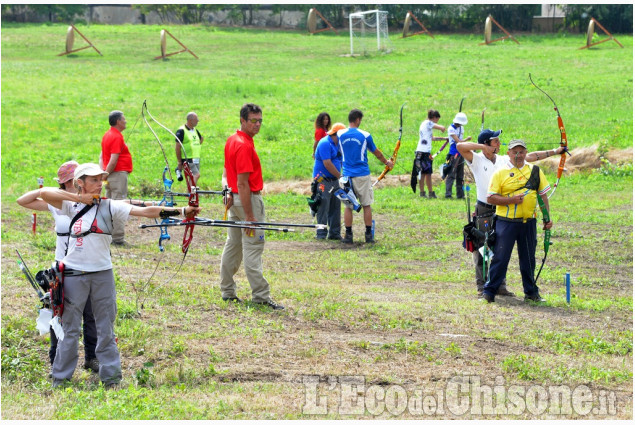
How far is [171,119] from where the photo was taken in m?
27.3

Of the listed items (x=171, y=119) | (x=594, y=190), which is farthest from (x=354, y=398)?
(x=171, y=119)

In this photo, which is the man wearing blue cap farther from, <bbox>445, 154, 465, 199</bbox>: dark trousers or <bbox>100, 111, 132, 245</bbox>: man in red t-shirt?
<bbox>445, 154, 465, 199</bbox>: dark trousers

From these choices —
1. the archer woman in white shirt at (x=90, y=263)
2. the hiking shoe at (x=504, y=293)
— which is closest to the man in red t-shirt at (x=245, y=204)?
the archer woman in white shirt at (x=90, y=263)

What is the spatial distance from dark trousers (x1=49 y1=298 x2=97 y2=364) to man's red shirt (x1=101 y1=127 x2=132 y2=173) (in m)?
5.36

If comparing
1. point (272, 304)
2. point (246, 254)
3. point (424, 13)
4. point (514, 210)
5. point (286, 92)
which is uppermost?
point (424, 13)

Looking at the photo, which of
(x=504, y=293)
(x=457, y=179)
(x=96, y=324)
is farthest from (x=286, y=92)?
(x=96, y=324)

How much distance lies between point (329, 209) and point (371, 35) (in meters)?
32.5

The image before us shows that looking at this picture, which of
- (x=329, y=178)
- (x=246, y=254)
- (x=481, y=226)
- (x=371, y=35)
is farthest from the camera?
(x=371, y=35)

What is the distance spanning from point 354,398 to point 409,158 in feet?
52.6

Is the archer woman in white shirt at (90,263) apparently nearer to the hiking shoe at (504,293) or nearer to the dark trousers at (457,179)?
the hiking shoe at (504,293)

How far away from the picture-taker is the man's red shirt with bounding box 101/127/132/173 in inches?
488

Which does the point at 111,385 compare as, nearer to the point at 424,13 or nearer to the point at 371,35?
the point at 371,35

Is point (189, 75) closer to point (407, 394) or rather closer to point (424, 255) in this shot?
point (424, 255)

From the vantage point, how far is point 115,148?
12.5 m
